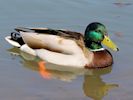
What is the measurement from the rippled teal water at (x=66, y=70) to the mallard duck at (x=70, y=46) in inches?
6.3

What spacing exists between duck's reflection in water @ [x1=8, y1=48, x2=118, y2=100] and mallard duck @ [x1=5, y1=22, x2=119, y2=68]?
0.11 metres

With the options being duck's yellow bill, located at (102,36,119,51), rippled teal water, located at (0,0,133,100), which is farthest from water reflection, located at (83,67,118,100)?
duck's yellow bill, located at (102,36,119,51)

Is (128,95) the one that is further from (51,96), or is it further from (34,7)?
(34,7)

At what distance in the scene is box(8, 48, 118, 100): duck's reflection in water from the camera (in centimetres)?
822

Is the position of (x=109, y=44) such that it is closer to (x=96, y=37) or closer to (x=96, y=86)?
(x=96, y=37)

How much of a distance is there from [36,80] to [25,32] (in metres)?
1.55

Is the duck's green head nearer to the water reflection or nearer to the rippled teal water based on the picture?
the rippled teal water

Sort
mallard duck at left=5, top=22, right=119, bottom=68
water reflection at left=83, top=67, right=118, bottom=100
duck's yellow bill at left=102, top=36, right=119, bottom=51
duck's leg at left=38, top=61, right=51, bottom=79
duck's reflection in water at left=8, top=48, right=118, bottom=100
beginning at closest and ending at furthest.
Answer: water reflection at left=83, top=67, right=118, bottom=100 → duck's reflection in water at left=8, top=48, right=118, bottom=100 → duck's leg at left=38, top=61, right=51, bottom=79 → mallard duck at left=5, top=22, right=119, bottom=68 → duck's yellow bill at left=102, top=36, right=119, bottom=51

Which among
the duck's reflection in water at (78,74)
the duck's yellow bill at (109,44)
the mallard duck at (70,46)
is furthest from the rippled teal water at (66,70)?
the duck's yellow bill at (109,44)

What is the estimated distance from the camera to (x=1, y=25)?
10367 mm

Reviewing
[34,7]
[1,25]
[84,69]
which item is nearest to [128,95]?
[84,69]

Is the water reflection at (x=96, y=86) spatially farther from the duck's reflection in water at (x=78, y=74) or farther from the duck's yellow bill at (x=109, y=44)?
the duck's yellow bill at (x=109, y=44)

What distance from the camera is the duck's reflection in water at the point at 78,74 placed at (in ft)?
27.0

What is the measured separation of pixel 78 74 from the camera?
8891 mm
